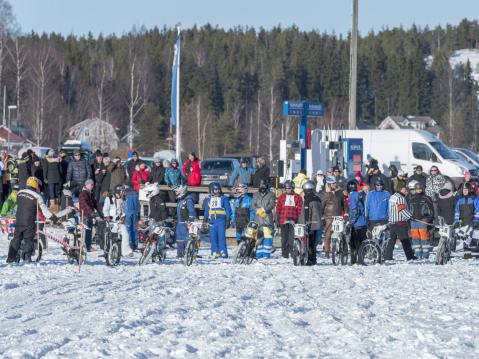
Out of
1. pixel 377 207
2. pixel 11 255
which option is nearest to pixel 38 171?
pixel 11 255

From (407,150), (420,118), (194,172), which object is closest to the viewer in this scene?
(194,172)

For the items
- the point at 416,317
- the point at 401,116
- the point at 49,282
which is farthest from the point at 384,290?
the point at 401,116

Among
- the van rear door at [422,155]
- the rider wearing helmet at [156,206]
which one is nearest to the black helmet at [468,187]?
the rider wearing helmet at [156,206]

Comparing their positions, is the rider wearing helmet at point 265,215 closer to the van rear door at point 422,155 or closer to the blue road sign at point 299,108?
the blue road sign at point 299,108

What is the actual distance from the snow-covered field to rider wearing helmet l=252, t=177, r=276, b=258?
2.26 metres

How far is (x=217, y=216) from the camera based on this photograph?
20.7 metres

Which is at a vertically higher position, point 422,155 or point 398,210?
point 422,155

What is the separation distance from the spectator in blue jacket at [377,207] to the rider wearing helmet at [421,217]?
0.66m

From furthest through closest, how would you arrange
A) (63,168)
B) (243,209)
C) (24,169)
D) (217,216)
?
(63,168)
(24,169)
(243,209)
(217,216)

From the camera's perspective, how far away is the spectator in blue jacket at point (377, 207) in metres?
20.9

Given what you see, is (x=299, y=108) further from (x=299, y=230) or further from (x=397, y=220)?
(x=299, y=230)

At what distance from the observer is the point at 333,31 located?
150625 millimetres

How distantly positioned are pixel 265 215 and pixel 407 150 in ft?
49.6

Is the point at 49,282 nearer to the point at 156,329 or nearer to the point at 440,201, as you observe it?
the point at 156,329
